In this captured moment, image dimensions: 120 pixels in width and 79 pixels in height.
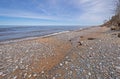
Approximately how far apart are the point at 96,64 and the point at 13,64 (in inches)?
207

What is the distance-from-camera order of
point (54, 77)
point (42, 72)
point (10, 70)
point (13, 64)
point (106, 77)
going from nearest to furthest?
point (106, 77) < point (54, 77) < point (42, 72) < point (10, 70) < point (13, 64)

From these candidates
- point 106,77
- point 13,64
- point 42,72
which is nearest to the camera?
point 106,77

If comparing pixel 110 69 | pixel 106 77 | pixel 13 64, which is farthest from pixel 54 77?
pixel 13 64

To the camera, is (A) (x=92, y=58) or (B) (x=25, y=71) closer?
(B) (x=25, y=71)

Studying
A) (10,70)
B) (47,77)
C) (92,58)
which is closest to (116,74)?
(92,58)

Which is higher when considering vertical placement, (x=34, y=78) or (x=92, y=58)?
(x=92, y=58)

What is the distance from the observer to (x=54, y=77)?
5117mm

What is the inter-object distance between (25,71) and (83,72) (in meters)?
3.24

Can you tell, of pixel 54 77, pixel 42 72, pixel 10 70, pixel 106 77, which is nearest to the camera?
pixel 106 77

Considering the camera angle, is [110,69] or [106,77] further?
[110,69]

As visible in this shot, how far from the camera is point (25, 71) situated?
19.8ft

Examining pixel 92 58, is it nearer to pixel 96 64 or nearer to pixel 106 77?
pixel 96 64

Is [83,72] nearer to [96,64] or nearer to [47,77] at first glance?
[96,64]

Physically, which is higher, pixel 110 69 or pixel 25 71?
pixel 110 69
